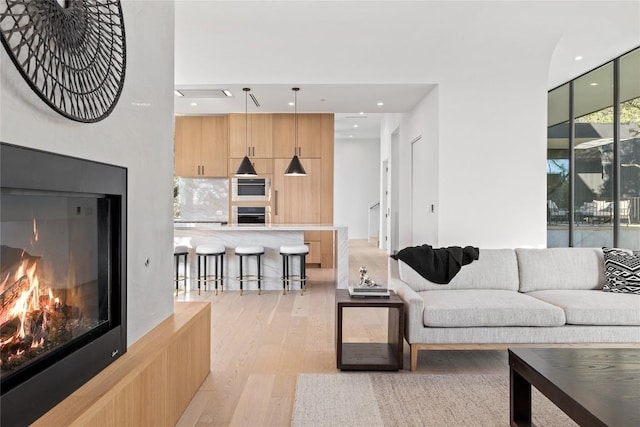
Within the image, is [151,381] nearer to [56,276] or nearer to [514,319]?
[56,276]

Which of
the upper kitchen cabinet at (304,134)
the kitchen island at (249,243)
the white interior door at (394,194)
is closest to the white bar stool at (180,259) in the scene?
the kitchen island at (249,243)

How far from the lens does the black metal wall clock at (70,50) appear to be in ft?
4.03

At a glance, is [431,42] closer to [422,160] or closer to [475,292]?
[422,160]

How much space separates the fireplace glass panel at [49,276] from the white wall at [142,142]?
0.18 metres

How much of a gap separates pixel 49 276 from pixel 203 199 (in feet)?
22.4

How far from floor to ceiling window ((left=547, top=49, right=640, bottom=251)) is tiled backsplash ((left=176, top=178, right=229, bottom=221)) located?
17.7ft

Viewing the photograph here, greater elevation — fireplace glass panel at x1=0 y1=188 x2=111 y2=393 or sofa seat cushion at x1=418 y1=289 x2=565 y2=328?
fireplace glass panel at x1=0 y1=188 x2=111 y2=393

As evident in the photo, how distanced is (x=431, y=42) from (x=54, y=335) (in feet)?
15.5

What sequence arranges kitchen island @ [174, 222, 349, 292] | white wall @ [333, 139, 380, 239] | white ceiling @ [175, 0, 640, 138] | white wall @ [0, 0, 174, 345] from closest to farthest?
1. white wall @ [0, 0, 174, 345]
2. white ceiling @ [175, 0, 640, 138]
3. kitchen island @ [174, 222, 349, 292]
4. white wall @ [333, 139, 380, 239]

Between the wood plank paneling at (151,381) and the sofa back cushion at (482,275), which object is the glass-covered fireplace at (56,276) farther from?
the sofa back cushion at (482,275)

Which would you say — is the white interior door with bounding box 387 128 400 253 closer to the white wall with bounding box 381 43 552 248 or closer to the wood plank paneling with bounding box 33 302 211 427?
the white wall with bounding box 381 43 552 248

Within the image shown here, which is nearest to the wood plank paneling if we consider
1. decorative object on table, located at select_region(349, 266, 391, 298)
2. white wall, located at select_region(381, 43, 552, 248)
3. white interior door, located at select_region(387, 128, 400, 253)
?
decorative object on table, located at select_region(349, 266, 391, 298)

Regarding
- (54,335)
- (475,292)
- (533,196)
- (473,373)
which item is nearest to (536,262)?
(475,292)

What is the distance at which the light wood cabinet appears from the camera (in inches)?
309
